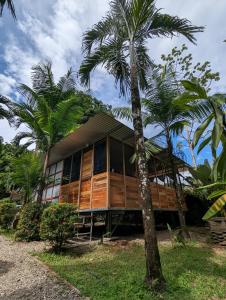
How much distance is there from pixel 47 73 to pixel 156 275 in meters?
9.42

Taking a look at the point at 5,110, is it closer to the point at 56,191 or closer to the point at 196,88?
the point at 56,191

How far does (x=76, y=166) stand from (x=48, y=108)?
3362 mm

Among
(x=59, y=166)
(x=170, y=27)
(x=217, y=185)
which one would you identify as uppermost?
(x=170, y=27)

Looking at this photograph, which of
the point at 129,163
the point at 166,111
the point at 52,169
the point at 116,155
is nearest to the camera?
the point at 166,111

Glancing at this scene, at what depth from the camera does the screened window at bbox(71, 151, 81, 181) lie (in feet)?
33.5

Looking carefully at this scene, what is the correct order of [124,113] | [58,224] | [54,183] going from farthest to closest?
[54,183] < [124,113] < [58,224]

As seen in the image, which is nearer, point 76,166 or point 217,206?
point 217,206

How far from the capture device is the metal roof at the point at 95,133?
7.90 m

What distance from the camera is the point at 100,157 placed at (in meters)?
9.03

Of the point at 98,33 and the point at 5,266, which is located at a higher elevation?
the point at 98,33

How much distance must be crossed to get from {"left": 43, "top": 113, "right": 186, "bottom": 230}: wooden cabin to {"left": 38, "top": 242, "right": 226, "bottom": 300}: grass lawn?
6.79ft

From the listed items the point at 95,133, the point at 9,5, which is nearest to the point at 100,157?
the point at 95,133

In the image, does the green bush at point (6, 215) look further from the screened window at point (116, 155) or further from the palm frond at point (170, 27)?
the palm frond at point (170, 27)

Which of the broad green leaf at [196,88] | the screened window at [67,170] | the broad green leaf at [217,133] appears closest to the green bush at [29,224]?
the screened window at [67,170]
